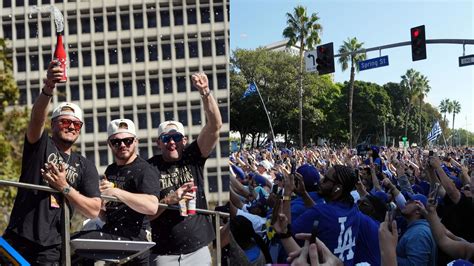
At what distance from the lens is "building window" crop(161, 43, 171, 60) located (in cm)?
230

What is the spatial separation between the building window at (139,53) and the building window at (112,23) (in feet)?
0.40

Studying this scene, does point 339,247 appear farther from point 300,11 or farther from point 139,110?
point 139,110

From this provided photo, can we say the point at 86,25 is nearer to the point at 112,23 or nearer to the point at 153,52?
the point at 112,23

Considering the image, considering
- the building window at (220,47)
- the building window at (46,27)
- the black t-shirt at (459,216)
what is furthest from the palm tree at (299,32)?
the black t-shirt at (459,216)

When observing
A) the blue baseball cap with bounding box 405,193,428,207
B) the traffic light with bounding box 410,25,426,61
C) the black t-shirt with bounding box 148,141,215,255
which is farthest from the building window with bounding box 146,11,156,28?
the blue baseball cap with bounding box 405,193,428,207

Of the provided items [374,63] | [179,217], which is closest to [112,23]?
[179,217]

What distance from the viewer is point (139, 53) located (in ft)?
7.55

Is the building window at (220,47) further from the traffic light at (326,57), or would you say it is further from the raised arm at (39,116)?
the raised arm at (39,116)

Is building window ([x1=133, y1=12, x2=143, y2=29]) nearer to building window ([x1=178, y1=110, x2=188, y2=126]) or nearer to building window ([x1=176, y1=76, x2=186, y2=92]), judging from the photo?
building window ([x1=176, y1=76, x2=186, y2=92])

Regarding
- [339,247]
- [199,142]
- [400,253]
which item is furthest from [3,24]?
[400,253]

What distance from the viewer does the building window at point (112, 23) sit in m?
2.29

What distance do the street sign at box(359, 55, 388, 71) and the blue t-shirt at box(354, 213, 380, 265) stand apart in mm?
595

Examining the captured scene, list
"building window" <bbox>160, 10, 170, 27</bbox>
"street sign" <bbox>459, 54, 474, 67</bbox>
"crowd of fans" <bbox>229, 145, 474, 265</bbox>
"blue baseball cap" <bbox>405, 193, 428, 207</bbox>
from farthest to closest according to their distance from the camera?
"blue baseball cap" <bbox>405, 193, 428, 207</bbox> < "street sign" <bbox>459, 54, 474, 67</bbox> < "building window" <bbox>160, 10, 170, 27</bbox> < "crowd of fans" <bbox>229, 145, 474, 265</bbox>

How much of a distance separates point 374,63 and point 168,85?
837 mm
